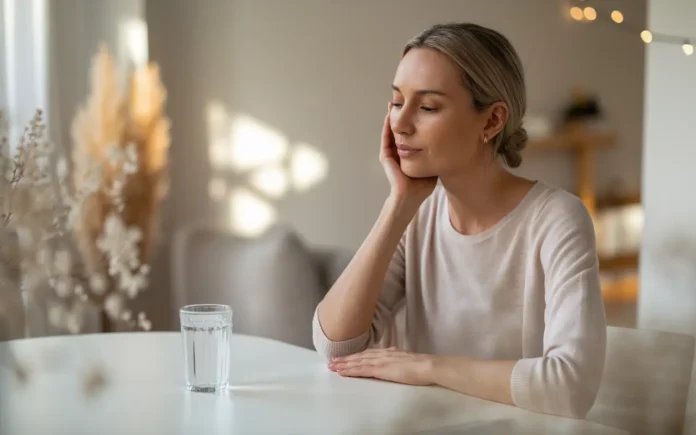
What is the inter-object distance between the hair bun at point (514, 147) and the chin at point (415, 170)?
9 centimetres

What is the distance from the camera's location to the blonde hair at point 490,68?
0.64 metres

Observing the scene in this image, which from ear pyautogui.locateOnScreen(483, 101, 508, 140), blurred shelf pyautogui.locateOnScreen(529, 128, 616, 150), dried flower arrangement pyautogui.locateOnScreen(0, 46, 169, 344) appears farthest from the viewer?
ear pyautogui.locateOnScreen(483, 101, 508, 140)

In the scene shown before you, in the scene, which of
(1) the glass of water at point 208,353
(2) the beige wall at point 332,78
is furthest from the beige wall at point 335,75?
(1) the glass of water at point 208,353

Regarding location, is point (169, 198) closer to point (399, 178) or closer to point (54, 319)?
point (54, 319)

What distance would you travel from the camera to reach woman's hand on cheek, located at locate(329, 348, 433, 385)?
643mm

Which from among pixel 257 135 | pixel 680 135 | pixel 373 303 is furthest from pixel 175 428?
pixel 680 135

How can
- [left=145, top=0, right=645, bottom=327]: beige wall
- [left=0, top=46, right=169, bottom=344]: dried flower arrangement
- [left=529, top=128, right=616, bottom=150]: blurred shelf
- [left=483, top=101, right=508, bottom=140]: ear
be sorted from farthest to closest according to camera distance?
[left=483, top=101, right=508, bottom=140]: ear
[left=529, top=128, right=616, bottom=150]: blurred shelf
[left=145, top=0, right=645, bottom=327]: beige wall
[left=0, top=46, right=169, bottom=344]: dried flower arrangement

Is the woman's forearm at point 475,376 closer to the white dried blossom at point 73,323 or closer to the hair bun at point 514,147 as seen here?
the hair bun at point 514,147

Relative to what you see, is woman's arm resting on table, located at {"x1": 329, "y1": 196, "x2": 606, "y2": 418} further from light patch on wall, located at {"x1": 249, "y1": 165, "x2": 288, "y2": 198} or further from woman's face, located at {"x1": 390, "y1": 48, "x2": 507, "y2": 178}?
light patch on wall, located at {"x1": 249, "y1": 165, "x2": 288, "y2": 198}

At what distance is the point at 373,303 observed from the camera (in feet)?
2.61

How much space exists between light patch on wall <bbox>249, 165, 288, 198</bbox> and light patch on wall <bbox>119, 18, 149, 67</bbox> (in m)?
0.11

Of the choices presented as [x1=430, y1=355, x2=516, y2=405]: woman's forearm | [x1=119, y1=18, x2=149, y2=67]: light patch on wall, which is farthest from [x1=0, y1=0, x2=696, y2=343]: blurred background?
[x1=430, y1=355, x2=516, y2=405]: woman's forearm

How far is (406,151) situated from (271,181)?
0.81 ft

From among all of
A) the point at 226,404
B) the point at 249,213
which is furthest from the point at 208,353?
the point at 249,213
